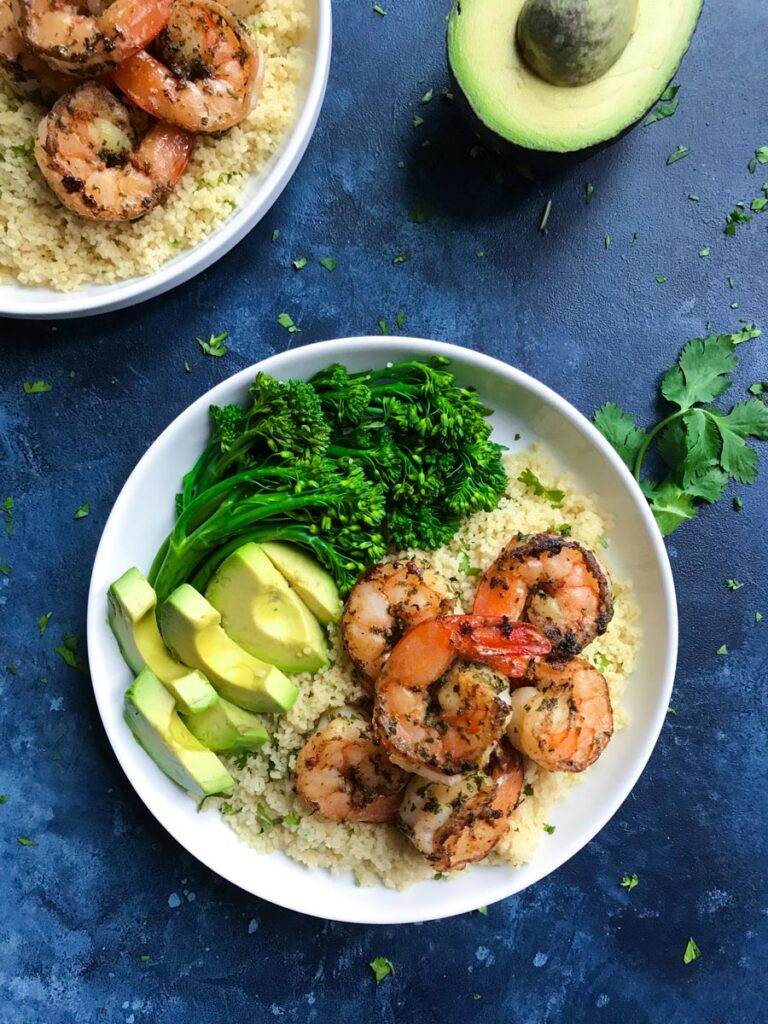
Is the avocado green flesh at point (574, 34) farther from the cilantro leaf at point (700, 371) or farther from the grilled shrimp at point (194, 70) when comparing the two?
the cilantro leaf at point (700, 371)

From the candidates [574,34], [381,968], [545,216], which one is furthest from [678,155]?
[381,968]

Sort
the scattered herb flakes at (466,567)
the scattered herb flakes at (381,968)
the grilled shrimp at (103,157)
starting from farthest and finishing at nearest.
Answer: the scattered herb flakes at (381,968) → the scattered herb flakes at (466,567) → the grilled shrimp at (103,157)

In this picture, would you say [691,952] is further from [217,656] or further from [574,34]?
[574,34]

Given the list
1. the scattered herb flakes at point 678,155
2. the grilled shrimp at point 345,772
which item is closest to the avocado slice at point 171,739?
the grilled shrimp at point 345,772

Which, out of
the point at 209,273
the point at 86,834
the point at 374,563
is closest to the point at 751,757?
the point at 374,563

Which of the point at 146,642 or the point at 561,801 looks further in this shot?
the point at 561,801

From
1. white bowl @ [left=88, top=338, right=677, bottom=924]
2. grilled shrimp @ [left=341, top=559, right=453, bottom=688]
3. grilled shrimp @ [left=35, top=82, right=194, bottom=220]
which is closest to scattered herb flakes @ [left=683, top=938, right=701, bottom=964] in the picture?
white bowl @ [left=88, top=338, right=677, bottom=924]
